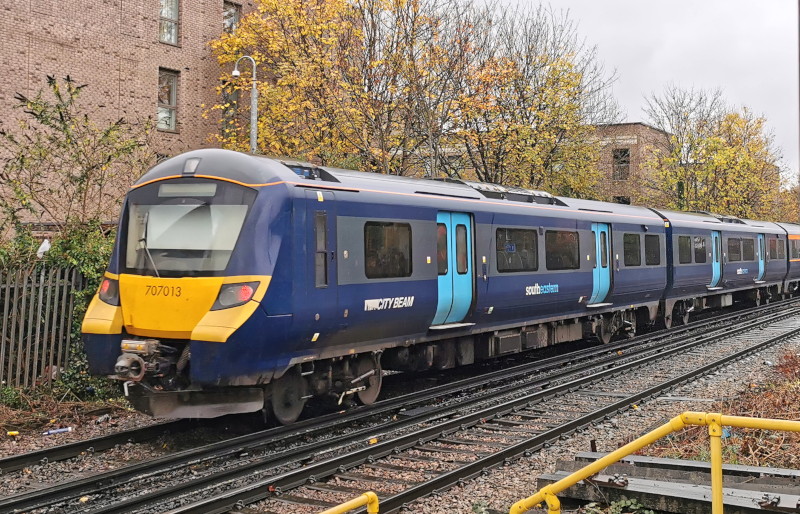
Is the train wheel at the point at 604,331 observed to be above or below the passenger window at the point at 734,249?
below

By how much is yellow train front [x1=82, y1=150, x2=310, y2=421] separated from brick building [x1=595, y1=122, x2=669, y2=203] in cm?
3324

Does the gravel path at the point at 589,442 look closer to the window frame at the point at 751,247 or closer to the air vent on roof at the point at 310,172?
the air vent on roof at the point at 310,172

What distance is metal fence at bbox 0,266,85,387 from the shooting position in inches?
375

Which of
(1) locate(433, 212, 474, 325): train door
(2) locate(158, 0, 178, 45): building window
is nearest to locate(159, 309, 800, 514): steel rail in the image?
(1) locate(433, 212, 474, 325): train door

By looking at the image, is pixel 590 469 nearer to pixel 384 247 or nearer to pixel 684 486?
pixel 684 486

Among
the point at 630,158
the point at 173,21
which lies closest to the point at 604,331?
the point at 173,21

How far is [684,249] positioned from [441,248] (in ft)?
36.3

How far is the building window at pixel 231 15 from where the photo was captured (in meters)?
27.1

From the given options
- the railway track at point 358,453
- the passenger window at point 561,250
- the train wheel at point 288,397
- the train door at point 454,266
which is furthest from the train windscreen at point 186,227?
the passenger window at point 561,250

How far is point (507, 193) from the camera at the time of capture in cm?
1313

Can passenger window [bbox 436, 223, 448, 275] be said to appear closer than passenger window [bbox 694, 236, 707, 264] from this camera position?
Yes

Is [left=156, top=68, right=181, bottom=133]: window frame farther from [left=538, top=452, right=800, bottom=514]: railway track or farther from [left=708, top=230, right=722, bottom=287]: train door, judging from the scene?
[left=538, top=452, right=800, bottom=514]: railway track

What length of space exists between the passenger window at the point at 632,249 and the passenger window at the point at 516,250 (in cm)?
417

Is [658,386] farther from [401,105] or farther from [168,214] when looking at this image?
[401,105]
